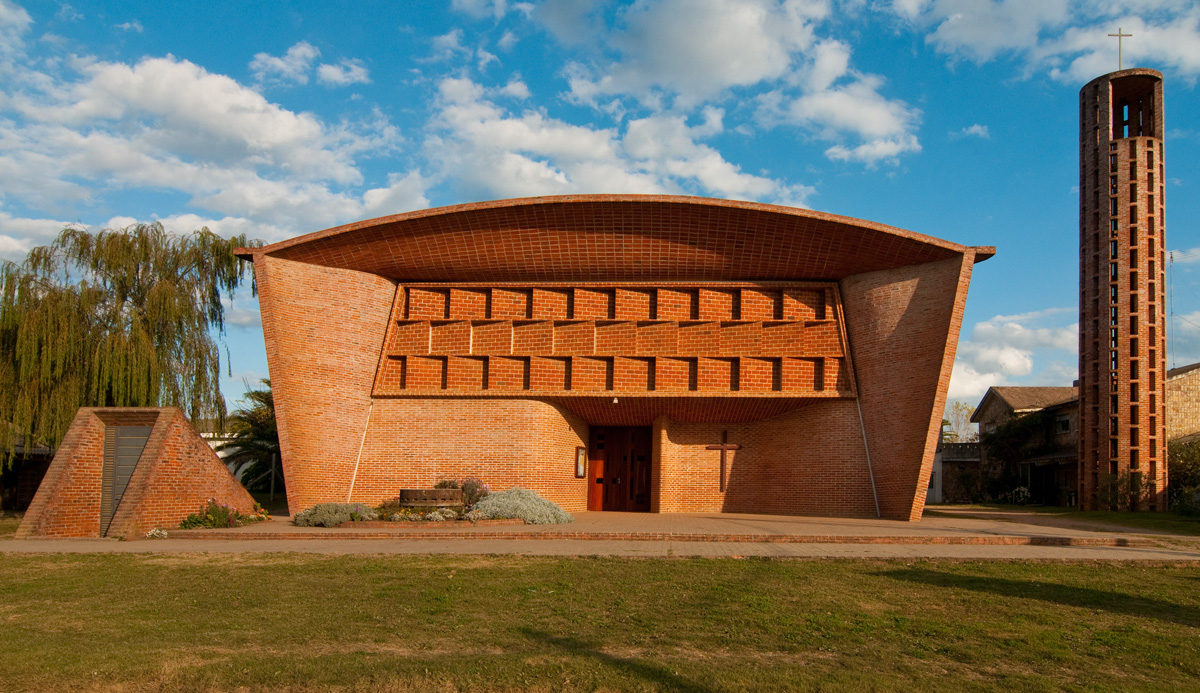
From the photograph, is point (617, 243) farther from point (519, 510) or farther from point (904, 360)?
point (904, 360)

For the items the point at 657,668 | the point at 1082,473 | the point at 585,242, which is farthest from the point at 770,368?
the point at 657,668

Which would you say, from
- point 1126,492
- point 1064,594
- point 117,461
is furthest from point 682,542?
point 1126,492

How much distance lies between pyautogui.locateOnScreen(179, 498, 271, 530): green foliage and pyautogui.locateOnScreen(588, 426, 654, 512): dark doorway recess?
10.6 meters

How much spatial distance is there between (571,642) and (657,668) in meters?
1.13

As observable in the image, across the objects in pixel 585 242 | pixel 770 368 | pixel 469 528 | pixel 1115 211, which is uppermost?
pixel 1115 211

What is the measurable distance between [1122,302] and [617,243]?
18364 millimetres

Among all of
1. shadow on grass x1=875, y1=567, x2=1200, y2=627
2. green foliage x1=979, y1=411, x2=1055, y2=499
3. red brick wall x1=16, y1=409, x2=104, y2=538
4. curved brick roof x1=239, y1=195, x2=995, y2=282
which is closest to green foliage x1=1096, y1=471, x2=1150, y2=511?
green foliage x1=979, y1=411, x2=1055, y2=499

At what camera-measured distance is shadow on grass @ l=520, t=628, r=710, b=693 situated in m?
6.15

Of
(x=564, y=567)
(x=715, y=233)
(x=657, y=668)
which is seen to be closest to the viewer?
(x=657, y=668)

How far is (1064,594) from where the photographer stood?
32.3ft

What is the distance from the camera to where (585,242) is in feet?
70.9

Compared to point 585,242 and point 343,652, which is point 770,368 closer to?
point 585,242

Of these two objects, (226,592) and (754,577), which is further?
(754,577)

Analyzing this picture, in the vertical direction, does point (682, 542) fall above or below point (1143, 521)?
above
